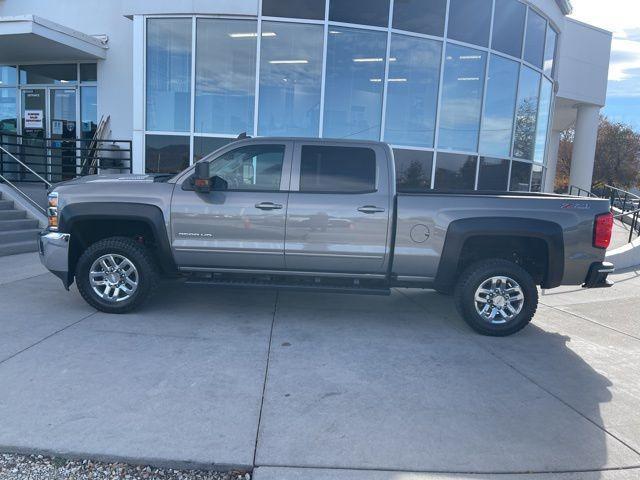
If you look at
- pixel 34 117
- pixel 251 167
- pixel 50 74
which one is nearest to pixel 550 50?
pixel 251 167

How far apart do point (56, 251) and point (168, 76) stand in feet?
22.7

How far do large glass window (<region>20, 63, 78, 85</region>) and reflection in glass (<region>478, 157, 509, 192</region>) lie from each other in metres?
11.1

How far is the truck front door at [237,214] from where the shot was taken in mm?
5301

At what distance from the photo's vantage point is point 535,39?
1351 cm

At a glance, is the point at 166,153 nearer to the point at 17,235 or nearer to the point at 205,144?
the point at 205,144

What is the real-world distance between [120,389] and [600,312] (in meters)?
6.27

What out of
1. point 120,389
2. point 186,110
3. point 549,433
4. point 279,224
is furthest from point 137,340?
point 186,110

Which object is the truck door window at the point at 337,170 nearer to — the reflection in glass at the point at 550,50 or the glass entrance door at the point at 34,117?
the glass entrance door at the point at 34,117

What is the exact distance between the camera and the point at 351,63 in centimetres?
1115

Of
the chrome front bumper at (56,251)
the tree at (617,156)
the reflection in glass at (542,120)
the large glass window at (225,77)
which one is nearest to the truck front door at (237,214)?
the chrome front bumper at (56,251)

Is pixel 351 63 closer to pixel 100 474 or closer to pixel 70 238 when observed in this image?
pixel 70 238

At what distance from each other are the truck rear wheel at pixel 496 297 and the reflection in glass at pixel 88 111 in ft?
38.2

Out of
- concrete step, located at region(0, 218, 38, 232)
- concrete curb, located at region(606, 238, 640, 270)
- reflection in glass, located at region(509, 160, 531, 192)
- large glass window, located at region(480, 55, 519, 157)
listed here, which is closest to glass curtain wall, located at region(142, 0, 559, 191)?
large glass window, located at region(480, 55, 519, 157)

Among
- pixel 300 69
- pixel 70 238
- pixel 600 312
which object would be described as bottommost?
pixel 600 312
